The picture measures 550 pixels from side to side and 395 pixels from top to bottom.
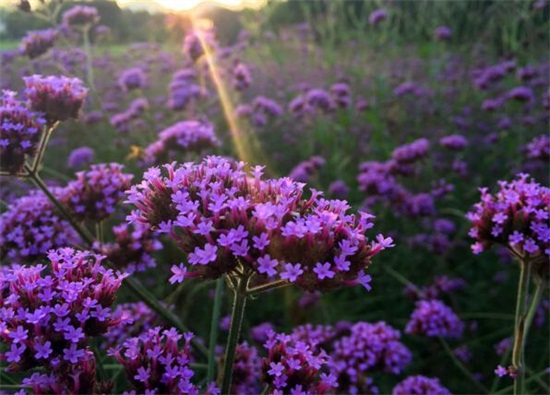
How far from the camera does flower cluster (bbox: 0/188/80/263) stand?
300 centimetres

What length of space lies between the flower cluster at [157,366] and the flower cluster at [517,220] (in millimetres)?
1343

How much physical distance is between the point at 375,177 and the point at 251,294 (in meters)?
3.60

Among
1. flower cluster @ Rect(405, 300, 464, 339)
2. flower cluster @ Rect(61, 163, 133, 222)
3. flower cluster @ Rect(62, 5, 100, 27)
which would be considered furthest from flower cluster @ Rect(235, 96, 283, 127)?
flower cluster @ Rect(61, 163, 133, 222)

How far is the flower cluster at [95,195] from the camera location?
309 cm

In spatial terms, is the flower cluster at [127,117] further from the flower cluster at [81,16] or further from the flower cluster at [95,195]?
the flower cluster at [95,195]

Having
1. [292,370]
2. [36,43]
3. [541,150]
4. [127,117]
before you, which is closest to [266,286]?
[292,370]

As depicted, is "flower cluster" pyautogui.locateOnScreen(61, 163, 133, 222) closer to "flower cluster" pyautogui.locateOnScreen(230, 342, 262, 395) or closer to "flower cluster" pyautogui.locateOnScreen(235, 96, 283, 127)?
"flower cluster" pyautogui.locateOnScreen(230, 342, 262, 395)

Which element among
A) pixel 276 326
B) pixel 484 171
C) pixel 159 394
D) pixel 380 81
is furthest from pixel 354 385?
pixel 380 81

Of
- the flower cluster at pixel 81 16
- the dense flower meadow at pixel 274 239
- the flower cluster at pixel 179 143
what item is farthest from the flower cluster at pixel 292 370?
the flower cluster at pixel 81 16

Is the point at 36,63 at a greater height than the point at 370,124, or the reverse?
the point at 36,63

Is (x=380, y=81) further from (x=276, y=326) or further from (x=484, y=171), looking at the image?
(x=276, y=326)

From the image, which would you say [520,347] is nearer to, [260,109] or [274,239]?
[274,239]

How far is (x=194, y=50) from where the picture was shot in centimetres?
632

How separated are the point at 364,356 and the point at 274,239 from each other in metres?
1.84
